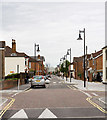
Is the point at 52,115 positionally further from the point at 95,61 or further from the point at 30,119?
the point at 95,61

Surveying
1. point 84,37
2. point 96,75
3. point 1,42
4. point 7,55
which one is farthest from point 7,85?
point 7,55

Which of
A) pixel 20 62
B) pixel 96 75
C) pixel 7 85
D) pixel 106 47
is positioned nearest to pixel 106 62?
pixel 106 47

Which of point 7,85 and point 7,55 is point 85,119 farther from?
point 7,55

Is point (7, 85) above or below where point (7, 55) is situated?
below

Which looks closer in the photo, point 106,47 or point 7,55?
point 106,47

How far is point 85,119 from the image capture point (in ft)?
28.7

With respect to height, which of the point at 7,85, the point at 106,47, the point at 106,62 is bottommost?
the point at 7,85

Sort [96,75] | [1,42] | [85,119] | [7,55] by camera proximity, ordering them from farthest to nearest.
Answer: [7,55] < [96,75] < [1,42] < [85,119]

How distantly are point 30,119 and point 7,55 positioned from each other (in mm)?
53289

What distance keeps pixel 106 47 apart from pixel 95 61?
1291 centimetres

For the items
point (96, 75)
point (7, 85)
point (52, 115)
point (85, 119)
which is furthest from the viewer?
point (96, 75)

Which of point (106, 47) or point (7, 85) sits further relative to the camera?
point (106, 47)

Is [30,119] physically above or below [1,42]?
below

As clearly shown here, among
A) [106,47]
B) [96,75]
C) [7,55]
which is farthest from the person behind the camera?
[7,55]
